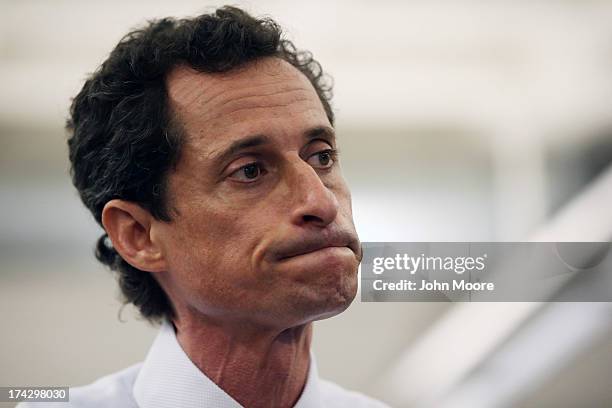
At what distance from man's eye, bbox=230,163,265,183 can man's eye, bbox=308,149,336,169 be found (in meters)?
0.10

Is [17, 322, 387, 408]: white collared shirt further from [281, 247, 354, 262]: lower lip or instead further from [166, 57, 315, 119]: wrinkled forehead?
[166, 57, 315, 119]: wrinkled forehead

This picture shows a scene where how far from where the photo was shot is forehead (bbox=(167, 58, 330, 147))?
1.27 metres

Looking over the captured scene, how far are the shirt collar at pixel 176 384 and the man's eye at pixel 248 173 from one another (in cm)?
34

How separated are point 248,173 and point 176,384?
1.30 ft

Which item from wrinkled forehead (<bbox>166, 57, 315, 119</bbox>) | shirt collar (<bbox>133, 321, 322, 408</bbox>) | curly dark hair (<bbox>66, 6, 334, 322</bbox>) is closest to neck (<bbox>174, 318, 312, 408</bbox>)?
shirt collar (<bbox>133, 321, 322, 408</bbox>)

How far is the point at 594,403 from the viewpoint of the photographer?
4.97 feet

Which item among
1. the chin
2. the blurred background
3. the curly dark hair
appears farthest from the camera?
the blurred background

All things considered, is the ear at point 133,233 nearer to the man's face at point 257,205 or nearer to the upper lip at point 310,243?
the man's face at point 257,205

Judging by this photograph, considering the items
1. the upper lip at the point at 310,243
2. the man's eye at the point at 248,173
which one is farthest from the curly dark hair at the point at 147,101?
the upper lip at the point at 310,243

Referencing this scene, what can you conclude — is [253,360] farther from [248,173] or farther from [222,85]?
[222,85]

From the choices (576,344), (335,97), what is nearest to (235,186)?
(335,97)

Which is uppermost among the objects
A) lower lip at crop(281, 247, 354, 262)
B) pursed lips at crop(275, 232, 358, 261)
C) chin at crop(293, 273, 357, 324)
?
pursed lips at crop(275, 232, 358, 261)

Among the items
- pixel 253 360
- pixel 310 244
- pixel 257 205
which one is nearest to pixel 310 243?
pixel 310 244

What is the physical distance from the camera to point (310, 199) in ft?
3.96
